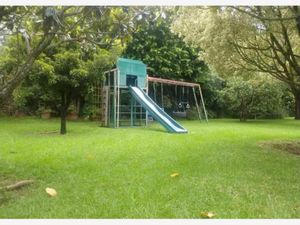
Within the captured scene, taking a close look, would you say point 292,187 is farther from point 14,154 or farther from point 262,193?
point 14,154

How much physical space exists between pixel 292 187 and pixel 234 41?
6045 millimetres

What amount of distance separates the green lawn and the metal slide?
4719 millimetres

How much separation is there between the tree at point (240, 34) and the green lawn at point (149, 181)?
2773mm

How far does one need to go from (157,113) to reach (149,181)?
963 cm

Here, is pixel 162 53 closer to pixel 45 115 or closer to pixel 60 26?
pixel 45 115

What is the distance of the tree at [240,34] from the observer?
28.5 feet

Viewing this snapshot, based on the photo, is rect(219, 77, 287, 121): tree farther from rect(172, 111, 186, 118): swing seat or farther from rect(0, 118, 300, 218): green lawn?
rect(0, 118, 300, 218): green lawn

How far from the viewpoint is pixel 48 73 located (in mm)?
11211


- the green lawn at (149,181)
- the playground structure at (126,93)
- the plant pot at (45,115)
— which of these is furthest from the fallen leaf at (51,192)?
the plant pot at (45,115)

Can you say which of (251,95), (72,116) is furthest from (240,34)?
(251,95)

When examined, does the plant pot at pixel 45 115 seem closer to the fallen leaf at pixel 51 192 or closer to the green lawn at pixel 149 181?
the green lawn at pixel 149 181

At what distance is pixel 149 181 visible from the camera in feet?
16.9

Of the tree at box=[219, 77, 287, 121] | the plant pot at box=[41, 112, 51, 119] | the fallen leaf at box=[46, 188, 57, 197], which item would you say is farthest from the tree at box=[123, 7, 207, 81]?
the fallen leaf at box=[46, 188, 57, 197]

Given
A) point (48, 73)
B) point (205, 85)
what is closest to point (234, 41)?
point (48, 73)
